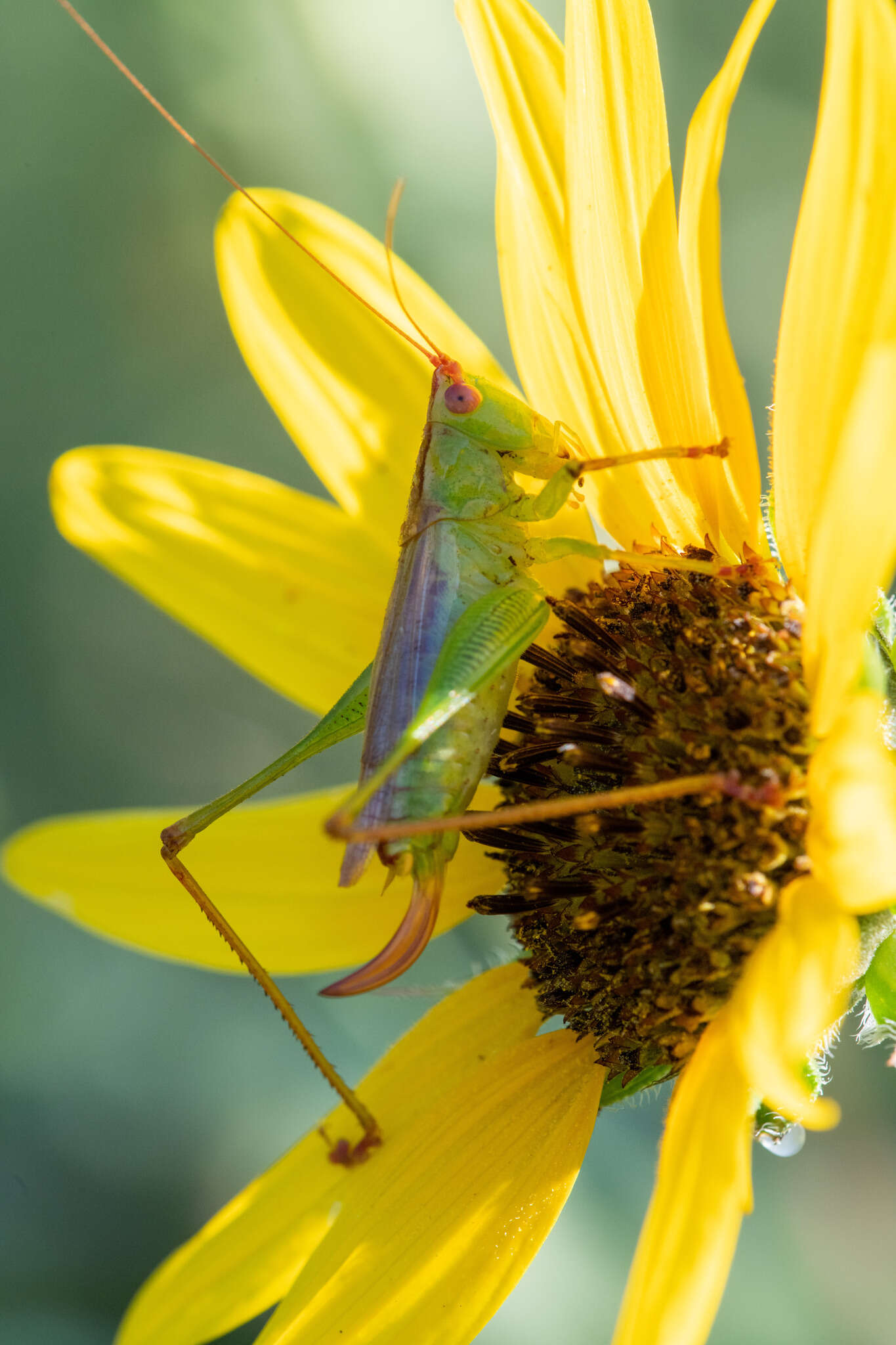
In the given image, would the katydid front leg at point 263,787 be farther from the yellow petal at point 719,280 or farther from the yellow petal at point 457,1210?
the yellow petal at point 719,280

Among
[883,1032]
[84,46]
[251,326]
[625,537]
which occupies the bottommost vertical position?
[883,1032]

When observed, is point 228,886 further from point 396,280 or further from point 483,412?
point 396,280

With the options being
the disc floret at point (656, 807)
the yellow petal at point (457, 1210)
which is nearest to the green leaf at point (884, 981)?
the disc floret at point (656, 807)

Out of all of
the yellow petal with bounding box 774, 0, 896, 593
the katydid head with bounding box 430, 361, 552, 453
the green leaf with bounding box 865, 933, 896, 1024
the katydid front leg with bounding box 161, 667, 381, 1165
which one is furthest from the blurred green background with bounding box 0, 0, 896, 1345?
the yellow petal with bounding box 774, 0, 896, 593

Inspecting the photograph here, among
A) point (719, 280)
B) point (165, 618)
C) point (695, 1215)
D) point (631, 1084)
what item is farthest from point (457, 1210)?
point (165, 618)

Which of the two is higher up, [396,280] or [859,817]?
[396,280]

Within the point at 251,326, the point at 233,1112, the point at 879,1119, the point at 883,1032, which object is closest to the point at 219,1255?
the point at 233,1112

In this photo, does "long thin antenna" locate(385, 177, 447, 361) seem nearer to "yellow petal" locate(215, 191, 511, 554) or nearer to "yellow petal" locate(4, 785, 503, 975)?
"yellow petal" locate(215, 191, 511, 554)

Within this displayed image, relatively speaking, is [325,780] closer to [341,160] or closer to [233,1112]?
[233,1112]
